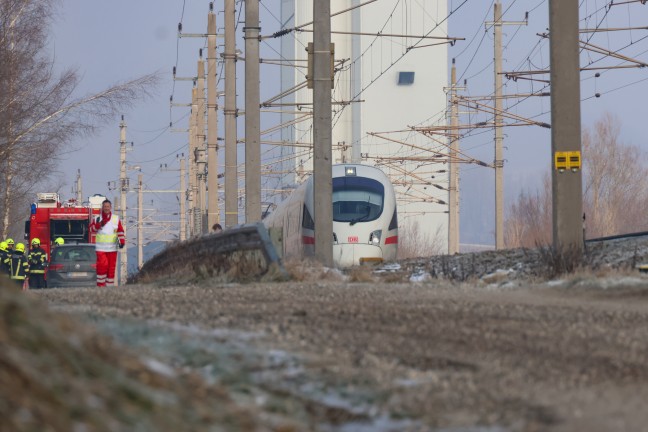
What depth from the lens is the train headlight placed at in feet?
101

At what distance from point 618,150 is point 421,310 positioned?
86988 millimetres

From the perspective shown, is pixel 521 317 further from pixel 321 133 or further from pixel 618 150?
pixel 618 150

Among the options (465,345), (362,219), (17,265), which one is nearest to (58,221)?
(17,265)

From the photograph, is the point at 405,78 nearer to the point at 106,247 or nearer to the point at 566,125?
the point at 106,247

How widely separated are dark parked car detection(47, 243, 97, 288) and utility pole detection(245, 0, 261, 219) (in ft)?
27.6

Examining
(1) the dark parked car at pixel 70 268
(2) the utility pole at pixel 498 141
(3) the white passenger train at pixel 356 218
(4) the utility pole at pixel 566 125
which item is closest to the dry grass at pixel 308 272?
(4) the utility pole at pixel 566 125

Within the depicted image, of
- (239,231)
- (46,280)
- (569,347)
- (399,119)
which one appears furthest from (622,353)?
(399,119)

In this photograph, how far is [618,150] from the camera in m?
93.1

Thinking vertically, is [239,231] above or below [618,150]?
below

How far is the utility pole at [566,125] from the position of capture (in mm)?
16766

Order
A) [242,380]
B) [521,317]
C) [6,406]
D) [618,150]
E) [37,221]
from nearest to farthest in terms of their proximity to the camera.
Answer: [6,406] < [242,380] < [521,317] < [37,221] < [618,150]

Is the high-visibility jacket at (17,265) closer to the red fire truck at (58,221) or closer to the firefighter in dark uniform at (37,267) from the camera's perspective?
the firefighter in dark uniform at (37,267)

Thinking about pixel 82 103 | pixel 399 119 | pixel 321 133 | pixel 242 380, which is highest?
pixel 399 119

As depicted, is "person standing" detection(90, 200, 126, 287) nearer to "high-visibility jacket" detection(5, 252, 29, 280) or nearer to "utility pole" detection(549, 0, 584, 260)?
"utility pole" detection(549, 0, 584, 260)
